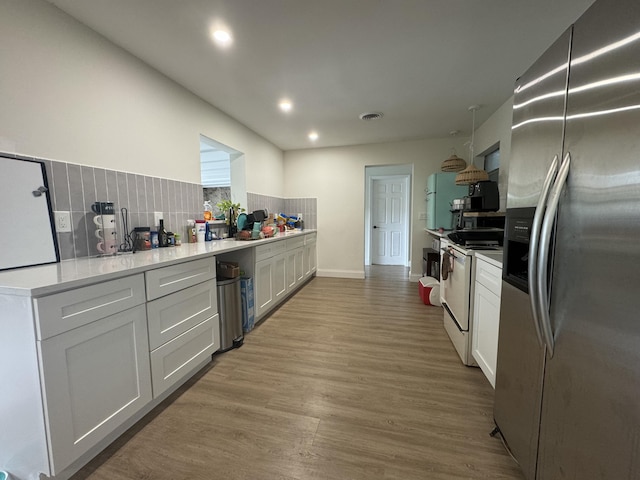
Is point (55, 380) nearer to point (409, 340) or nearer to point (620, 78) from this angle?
Answer: point (620, 78)

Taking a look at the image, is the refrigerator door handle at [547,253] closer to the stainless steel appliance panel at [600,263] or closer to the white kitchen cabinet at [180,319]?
the stainless steel appliance panel at [600,263]

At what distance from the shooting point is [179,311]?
1.57 meters

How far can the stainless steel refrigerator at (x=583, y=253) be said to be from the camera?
602 mm

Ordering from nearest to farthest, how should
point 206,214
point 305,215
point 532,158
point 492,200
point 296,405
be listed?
point 532,158, point 296,405, point 492,200, point 206,214, point 305,215

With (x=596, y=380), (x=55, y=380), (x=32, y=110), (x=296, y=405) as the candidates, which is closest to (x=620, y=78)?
(x=596, y=380)

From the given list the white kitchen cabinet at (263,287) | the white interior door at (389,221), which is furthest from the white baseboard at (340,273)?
the white kitchen cabinet at (263,287)

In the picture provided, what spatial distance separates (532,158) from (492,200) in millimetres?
1833

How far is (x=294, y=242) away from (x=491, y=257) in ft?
8.13

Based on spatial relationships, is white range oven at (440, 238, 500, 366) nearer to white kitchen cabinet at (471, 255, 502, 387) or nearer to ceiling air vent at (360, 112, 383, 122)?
white kitchen cabinet at (471, 255, 502, 387)

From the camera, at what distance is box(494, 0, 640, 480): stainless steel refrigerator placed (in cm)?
60

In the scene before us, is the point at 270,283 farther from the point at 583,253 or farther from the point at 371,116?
the point at 583,253

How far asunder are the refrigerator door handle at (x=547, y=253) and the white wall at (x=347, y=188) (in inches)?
143

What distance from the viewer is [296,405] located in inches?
59.8

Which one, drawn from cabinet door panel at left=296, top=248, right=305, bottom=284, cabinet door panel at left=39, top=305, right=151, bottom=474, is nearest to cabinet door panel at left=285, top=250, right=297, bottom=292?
cabinet door panel at left=296, top=248, right=305, bottom=284
